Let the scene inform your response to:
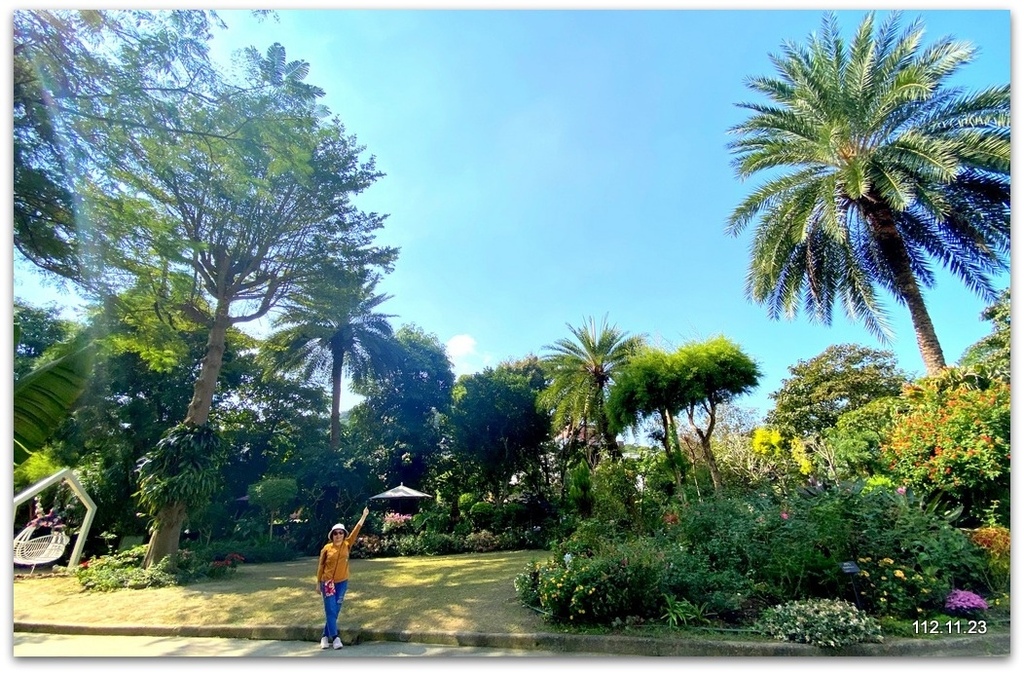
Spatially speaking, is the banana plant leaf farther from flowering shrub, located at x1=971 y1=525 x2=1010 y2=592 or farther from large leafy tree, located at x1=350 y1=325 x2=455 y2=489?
large leafy tree, located at x1=350 y1=325 x2=455 y2=489

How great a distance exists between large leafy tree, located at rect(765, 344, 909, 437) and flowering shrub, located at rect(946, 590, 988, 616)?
16087mm

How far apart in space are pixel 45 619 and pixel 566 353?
15648mm

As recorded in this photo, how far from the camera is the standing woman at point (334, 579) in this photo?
5176 millimetres

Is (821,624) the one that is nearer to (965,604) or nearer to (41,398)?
(965,604)

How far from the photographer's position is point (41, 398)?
644 centimetres

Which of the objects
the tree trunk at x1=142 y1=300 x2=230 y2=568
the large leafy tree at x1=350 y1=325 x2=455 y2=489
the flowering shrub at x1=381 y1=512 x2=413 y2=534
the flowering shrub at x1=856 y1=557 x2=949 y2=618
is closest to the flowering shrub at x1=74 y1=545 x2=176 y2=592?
the tree trunk at x1=142 y1=300 x2=230 y2=568

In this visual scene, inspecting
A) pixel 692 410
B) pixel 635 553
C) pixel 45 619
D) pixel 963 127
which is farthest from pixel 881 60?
pixel 45 619

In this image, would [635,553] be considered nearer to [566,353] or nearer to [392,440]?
[566,353]

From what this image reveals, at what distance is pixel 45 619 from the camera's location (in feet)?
21.0

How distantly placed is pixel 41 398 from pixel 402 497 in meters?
12.0

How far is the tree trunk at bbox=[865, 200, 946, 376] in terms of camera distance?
9992mm

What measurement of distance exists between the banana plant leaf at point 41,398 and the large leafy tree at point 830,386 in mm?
22212

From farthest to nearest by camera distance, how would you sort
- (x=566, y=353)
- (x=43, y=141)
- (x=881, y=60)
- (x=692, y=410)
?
(x=566, y=353), (x=692, y=410), (x=881, y=60), (x=43, y=141)

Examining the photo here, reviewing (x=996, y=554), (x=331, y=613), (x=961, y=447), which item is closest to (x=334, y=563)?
(x=331, y=613)
